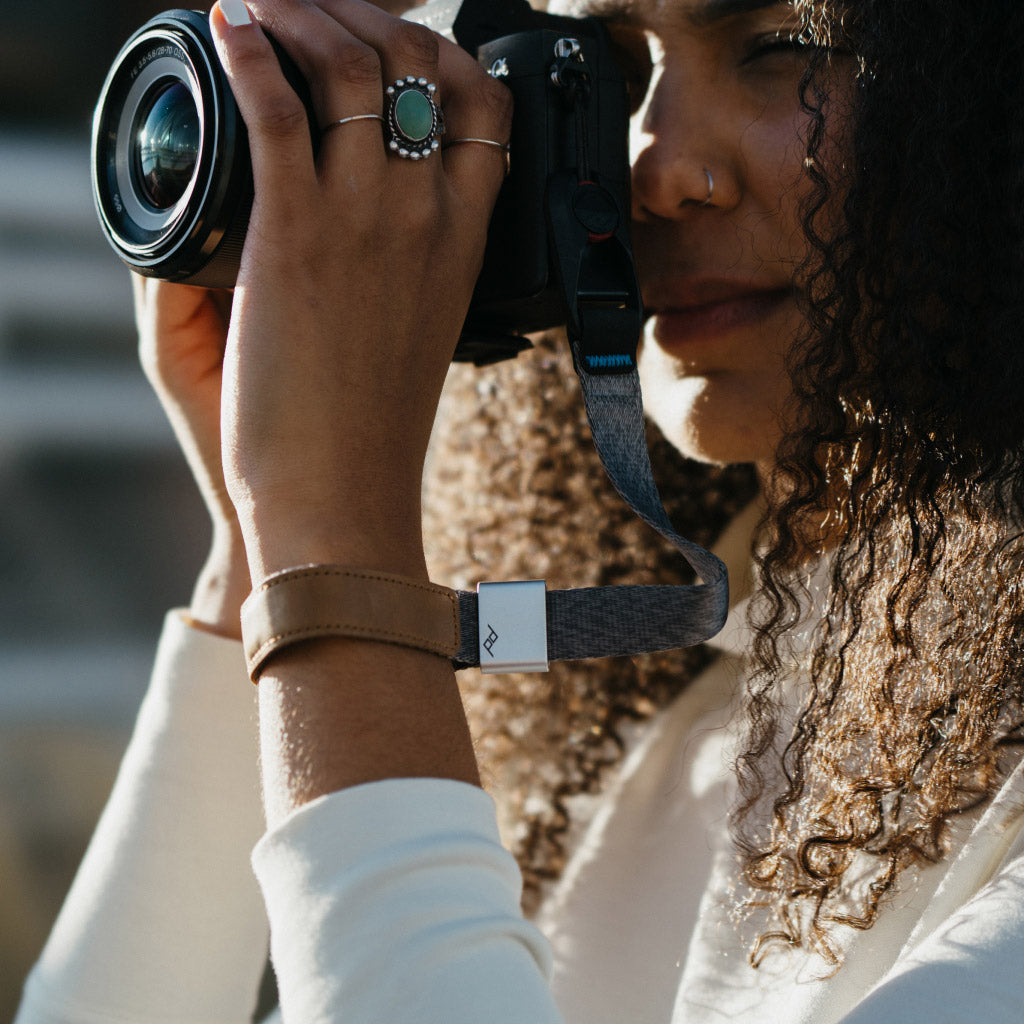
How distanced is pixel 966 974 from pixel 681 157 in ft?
1.66

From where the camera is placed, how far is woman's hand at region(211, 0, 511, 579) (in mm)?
541

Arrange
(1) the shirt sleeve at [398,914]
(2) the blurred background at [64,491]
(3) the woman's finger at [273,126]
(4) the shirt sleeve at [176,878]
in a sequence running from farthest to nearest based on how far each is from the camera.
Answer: (2) the blurred background at [64,491] → (4) the shirt sleeve at [176,878] → (3) the woman's finger at [273,126] → (1) the shirt sleeve at [398,914]

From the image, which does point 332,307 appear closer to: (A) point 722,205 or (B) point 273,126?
(B) point 273,126

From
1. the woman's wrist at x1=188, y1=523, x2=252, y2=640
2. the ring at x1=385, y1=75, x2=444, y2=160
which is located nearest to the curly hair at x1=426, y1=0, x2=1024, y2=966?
the ring at x1=385, y1=75, x2=444, y2=160

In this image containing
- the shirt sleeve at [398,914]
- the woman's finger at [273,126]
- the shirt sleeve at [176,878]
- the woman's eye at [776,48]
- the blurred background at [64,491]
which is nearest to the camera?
the shirt sleeve at [398,914]

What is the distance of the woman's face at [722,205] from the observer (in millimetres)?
721

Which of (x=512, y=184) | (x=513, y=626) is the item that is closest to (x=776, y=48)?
(x=512, y=184)

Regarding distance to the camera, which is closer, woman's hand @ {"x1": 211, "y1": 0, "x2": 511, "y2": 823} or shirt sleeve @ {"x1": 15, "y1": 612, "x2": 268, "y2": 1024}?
woman's hand @ {"x1": 211, "y1": 0, "x2": 511, "y2": 823}

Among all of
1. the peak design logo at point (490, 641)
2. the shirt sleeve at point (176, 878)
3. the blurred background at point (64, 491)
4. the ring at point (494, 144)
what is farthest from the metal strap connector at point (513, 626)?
the blurred background at point (64, 491)

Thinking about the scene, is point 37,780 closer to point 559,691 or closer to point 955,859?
point 559,691

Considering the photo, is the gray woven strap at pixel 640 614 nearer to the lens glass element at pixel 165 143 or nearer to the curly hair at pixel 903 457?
the curly hair at pixel 903 457

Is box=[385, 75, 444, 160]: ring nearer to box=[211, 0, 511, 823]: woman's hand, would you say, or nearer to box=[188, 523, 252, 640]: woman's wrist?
box=[211, 0, 511, 823]: woman's hand

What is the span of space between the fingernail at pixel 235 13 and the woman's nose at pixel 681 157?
29cm

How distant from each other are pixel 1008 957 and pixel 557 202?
1.44 feet
